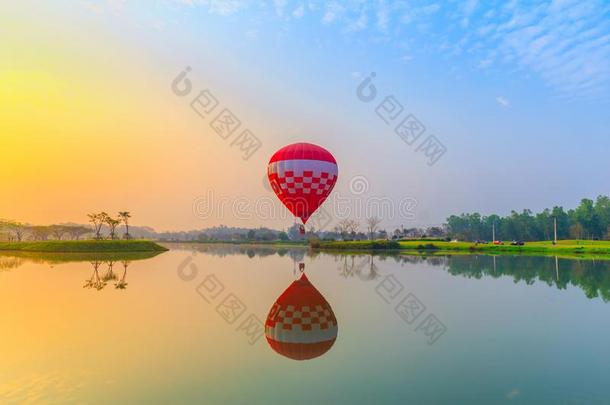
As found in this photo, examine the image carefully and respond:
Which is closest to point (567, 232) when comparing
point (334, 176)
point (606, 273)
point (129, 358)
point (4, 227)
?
point (606, 273)

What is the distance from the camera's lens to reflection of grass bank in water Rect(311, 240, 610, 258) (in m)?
44.8

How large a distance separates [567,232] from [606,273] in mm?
66598

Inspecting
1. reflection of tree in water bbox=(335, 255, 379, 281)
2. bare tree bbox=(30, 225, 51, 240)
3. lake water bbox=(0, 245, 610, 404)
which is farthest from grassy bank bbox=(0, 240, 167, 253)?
bare tree bbox=(30, 225, 51, 240)

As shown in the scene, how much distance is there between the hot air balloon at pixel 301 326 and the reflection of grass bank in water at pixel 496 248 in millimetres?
39172

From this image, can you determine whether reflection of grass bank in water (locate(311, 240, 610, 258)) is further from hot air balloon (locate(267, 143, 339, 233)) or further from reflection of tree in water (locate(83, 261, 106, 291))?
reflection of tree in water (locate(83, 261, 106, 291))

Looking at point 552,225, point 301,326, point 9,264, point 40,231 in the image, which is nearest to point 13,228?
point 40,231

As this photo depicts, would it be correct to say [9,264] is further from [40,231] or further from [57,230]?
[40,231]

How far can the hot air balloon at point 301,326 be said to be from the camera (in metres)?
9.18

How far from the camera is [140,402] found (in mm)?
6328

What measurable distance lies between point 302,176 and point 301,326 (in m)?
12.6

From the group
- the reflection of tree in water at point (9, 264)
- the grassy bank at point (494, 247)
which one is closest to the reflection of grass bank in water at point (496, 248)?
the grassy bank at point (494, 247)

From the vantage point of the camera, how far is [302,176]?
22.6 metres

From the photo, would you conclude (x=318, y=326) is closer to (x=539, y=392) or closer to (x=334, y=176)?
(x=539, y=392)

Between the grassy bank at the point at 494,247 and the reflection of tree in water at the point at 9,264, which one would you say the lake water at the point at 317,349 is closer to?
the reflection of tree in water at the point at 9,264
